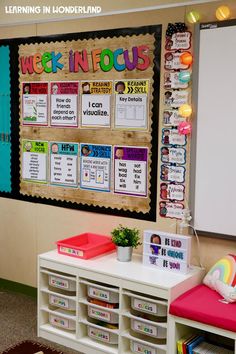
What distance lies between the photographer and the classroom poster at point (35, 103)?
3.96 meters

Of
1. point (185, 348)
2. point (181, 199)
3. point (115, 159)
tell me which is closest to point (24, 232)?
point (115, 159)

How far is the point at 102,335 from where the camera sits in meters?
3.24

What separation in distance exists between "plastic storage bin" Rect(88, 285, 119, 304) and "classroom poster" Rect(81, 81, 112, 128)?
115 centimetres

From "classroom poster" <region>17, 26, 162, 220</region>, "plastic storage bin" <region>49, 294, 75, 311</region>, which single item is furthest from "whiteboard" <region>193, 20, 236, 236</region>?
"plastic storage bin" <region>49, 294, 75, 311</region>

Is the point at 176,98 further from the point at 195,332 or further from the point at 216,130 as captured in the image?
the point at 195,332

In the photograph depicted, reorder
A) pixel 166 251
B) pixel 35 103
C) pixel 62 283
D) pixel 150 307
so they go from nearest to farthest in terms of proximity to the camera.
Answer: pixel 150 307 → pixel 166 251 → pixel 62 283 → pixel 35 103

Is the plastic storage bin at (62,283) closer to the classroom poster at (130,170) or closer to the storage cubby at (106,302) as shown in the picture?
the storage cubby at (106,302)

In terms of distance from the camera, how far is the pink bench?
2.66 m

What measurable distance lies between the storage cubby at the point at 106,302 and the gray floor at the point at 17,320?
3.6 inches

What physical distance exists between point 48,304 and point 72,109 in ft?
4.64

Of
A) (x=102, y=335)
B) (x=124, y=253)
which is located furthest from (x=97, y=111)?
(x=102, y=335)

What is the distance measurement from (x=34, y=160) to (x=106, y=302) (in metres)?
1.40

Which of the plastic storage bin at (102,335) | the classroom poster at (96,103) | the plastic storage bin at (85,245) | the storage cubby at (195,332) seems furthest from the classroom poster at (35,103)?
the storage cubby at (195,332)

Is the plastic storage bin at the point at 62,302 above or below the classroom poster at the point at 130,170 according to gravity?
below
